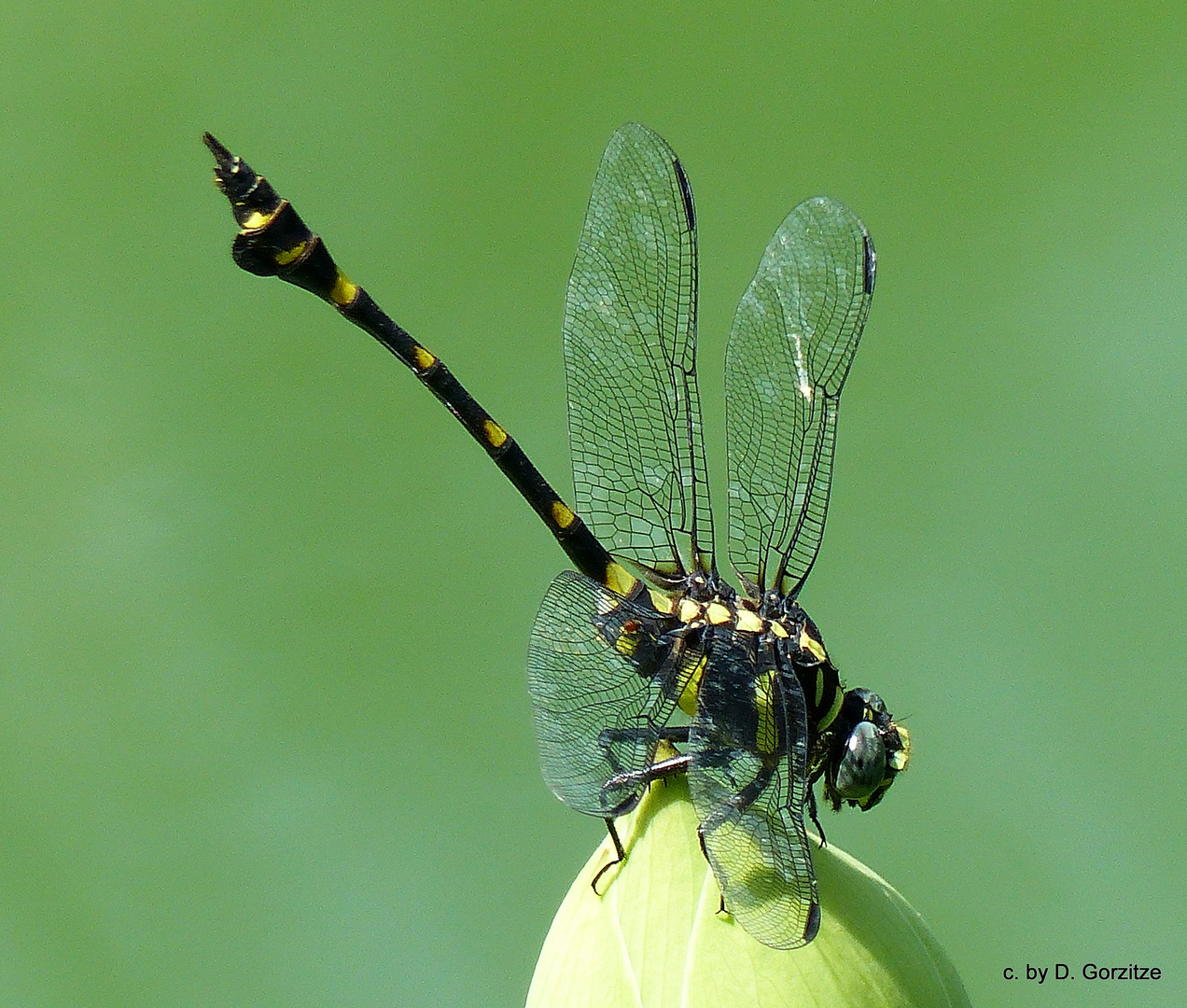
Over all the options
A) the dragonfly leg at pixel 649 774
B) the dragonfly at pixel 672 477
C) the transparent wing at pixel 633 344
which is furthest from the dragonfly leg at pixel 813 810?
the transparent wing at pixel 633 344

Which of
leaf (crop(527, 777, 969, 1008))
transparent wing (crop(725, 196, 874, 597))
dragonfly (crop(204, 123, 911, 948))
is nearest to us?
leaf (crop(527, 777, 969, 1008))

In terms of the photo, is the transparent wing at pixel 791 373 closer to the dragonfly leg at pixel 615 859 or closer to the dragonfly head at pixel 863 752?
the dragonfly head at pixel 863 752

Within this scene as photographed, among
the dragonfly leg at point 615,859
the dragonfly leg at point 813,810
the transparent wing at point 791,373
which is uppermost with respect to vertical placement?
the transparent wing at point 791,373

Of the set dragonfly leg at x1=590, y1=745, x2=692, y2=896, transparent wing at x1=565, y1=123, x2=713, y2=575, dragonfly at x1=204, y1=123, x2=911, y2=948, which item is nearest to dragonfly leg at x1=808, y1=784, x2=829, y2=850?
dragonfly at x1=204, y1=123, x2=911, y2=948

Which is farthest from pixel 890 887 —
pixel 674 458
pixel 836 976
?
pixel 674 458

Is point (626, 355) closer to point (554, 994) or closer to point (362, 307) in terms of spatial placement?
point (362, 307)

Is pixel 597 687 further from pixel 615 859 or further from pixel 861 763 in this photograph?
pixel 861 763

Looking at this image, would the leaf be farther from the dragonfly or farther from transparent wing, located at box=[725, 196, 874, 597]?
transparent wing, located at box=[725, 196, 874, 597]
